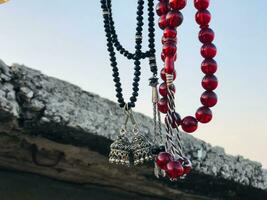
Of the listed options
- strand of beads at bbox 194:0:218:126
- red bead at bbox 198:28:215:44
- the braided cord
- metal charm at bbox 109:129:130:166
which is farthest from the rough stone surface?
red bead at bbox 198:28:215:44

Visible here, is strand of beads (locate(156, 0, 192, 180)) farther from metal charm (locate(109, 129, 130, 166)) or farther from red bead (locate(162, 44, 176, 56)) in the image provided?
metal charm (locate(109, 129, 130, 166))

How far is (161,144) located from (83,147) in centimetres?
28

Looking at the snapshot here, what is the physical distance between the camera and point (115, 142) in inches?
86.4

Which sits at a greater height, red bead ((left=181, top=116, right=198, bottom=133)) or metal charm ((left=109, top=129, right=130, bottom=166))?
red bead ((left=181, top=116, right=198, bottom=133))

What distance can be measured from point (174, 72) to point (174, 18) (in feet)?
0.61

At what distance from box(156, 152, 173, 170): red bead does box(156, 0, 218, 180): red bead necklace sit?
0.04 ft

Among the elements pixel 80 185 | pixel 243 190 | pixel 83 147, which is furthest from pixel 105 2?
pixel 243 190

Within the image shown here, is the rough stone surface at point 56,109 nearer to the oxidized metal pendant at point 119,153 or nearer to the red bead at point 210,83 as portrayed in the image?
the oxidized metal pendant at point 119,153

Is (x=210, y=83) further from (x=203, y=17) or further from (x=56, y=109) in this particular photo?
(x=56, y=109)

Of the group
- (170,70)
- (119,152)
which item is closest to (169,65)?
(170,70)

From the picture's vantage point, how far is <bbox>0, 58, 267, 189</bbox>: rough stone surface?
6.70ft

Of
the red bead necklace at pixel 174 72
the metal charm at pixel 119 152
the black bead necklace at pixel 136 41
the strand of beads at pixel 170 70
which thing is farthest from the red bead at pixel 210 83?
the metal charm at pixel 119 152

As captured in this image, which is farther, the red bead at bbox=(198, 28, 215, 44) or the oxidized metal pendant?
the red bead at bbox=(198, 28, 215, 44)

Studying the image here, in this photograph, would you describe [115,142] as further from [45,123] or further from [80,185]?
[80,185]
